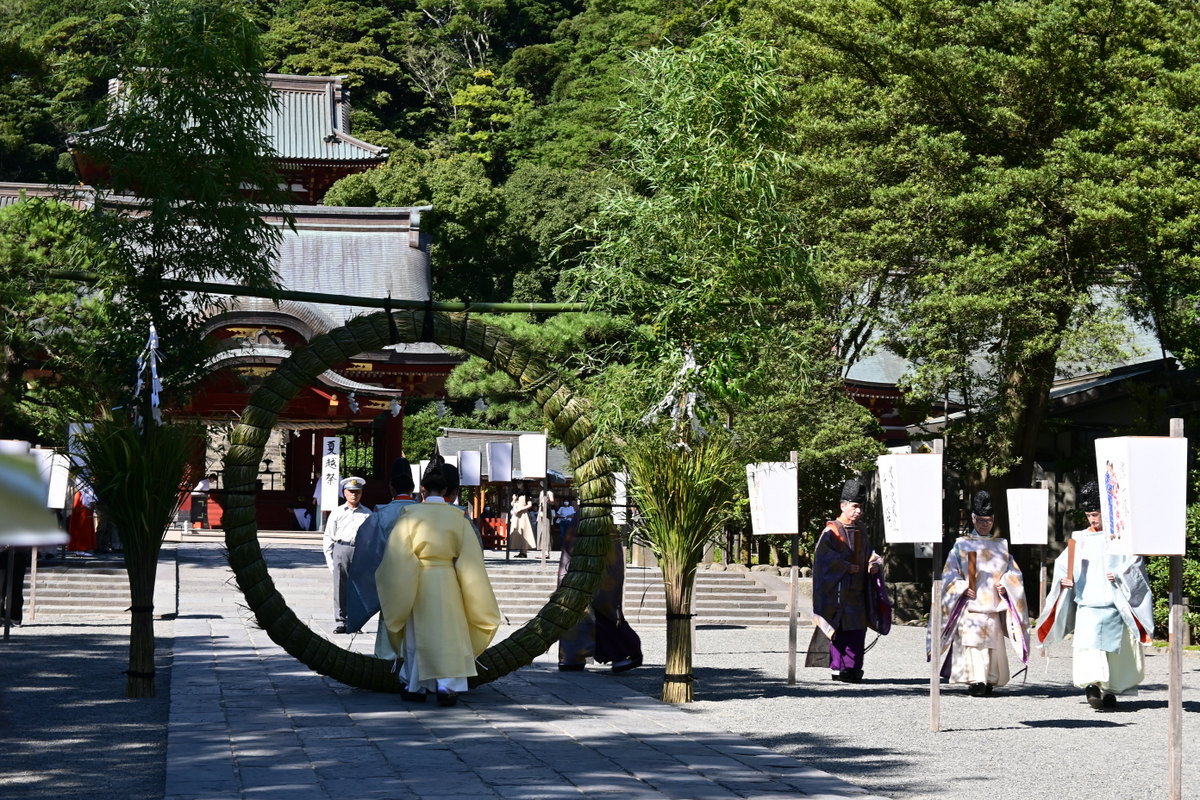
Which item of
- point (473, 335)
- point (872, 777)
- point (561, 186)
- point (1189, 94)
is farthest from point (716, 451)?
point (561, 186)

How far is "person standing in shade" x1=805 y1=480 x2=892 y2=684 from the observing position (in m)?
9.73

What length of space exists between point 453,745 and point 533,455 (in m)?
12.3

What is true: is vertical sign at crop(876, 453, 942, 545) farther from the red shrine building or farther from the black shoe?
the red shrine building

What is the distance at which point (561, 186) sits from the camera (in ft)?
115

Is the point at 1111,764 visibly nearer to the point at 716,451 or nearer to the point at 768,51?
the point at 716,451

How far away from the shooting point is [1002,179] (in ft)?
45.0

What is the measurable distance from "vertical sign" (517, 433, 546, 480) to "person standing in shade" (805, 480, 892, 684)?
8.93 m

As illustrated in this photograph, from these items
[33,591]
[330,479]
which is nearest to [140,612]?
[33,591]

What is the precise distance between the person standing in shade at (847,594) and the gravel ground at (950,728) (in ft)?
0.82

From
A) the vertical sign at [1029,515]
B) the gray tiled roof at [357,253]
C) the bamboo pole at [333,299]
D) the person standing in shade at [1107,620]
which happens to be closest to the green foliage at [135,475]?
the bamboo pole at [333,299]

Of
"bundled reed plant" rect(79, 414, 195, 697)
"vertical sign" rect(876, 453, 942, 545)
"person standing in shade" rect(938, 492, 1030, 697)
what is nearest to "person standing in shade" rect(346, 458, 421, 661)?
"bundled reed plant" rect(79, 414, 195, 697)

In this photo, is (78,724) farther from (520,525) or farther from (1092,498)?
(520,525)

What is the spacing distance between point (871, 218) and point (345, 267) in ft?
56.4

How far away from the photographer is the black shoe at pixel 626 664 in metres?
10.0
